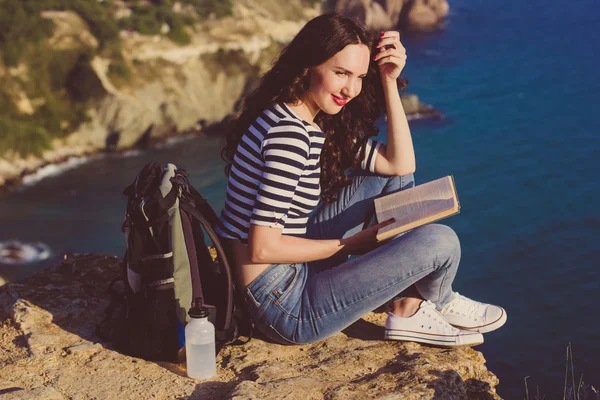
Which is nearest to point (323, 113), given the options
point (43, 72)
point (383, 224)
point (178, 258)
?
point (383, 224)

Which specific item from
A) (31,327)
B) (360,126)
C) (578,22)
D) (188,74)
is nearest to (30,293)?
(31,327)

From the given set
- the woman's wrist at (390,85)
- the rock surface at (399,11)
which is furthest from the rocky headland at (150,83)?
the woman's wrist at (390,85)

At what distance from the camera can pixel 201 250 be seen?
4258 millimetres

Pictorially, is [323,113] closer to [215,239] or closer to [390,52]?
[390,52]

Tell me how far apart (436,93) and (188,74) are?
50.7 feet

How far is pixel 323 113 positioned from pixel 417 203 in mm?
795

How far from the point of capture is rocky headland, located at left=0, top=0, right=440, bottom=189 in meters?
31.8

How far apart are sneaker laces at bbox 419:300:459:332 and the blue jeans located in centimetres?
13

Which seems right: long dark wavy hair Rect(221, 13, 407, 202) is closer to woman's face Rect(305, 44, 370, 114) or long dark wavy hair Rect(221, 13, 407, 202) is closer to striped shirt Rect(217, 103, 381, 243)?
woman's face Rect(305, 44, 370, 114)

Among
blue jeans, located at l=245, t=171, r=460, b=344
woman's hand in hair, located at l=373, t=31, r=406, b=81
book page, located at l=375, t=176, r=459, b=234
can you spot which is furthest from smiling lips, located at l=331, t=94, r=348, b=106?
blue jeans, located at l=245, t=171, r=460, b=344

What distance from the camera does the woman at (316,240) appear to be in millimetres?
3949

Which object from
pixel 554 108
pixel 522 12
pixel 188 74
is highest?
pixel 522 12

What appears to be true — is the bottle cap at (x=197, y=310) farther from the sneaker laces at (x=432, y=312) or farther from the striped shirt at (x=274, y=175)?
the sneaker laces at (x=432, y=312)

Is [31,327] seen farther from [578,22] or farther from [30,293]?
[578,22]
